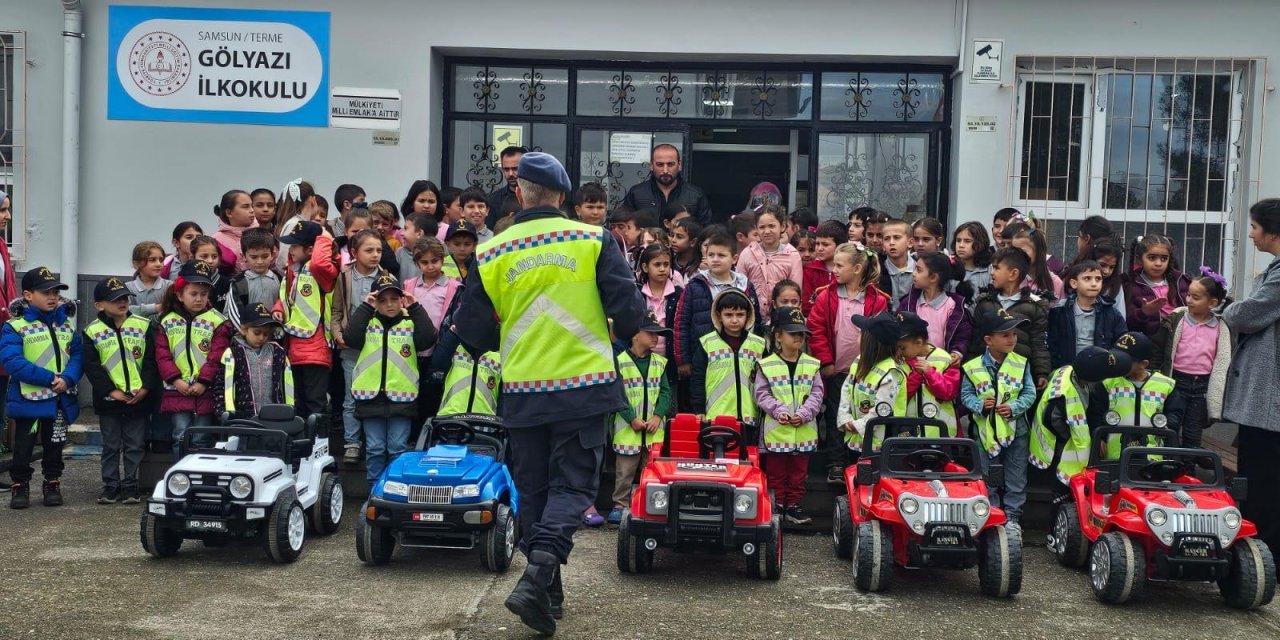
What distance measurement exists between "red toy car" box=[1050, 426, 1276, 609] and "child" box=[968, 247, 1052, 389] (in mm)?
1219

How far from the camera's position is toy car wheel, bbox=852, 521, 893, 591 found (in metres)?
6.16

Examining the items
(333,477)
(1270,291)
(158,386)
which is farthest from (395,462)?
(1270,291)

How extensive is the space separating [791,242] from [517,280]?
4.49 meters

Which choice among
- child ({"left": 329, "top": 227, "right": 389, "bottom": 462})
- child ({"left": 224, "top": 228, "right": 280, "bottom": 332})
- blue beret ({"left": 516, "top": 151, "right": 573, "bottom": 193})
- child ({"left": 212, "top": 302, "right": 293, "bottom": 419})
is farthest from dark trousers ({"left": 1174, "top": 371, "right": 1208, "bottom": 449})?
child ({"left": 224, "top": 228, "right": 280, "bottom": 332})

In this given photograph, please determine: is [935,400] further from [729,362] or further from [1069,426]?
[729,362]

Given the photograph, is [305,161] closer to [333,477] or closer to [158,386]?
[158,386]

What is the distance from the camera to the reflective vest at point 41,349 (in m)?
8.07

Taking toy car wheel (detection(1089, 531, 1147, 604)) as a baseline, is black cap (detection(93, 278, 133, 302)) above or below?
above

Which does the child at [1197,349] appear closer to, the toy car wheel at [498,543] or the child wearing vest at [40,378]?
the toy car wheel at [498,543]

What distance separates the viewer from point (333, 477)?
7395 millimetres

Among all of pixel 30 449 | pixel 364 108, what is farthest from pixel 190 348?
pixel 364 108

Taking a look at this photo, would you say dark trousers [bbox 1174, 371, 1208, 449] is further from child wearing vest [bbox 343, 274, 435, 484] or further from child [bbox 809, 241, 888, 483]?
child wearing vest [bbox 343, 274, 435, 484]

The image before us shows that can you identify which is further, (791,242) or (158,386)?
(791,242)

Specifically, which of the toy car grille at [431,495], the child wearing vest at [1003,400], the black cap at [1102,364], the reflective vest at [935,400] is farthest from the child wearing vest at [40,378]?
the black cap at [1102,364]
